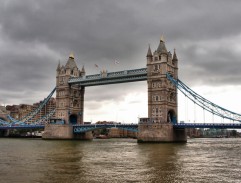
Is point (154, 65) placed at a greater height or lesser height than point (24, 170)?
greater

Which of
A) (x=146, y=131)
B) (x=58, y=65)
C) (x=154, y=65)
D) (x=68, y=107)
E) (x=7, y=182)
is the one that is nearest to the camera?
(x=7, y=182)

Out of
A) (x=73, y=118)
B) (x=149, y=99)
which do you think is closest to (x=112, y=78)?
(x=149, y=99)

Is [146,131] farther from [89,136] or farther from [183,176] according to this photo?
[183,176]

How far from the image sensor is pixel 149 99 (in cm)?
8594

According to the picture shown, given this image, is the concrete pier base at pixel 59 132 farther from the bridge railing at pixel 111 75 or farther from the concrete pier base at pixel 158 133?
the concrete pier base at pixel 158 133

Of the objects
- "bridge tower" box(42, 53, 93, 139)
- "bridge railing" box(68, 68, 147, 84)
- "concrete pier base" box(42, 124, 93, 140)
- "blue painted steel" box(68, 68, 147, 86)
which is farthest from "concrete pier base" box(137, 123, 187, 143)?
"bridge tower" box(42, 53, 93, 139)

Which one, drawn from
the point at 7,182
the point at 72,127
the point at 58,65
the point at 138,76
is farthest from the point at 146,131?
the point at 7,182

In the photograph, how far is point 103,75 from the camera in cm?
9744

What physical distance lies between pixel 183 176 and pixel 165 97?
192 ft

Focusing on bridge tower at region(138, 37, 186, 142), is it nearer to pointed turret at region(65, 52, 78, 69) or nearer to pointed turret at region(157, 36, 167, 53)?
pointed turret at region(157, 36, 167, 53)

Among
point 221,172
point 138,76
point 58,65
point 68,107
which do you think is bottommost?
point 221,172

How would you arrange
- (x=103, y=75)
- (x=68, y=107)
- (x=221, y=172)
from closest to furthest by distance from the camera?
(x=221, y=172) < (x=103, y=75) < (x=68, y=107)

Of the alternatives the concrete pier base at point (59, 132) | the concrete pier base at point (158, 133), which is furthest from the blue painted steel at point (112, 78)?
the concrete pier base at point (158, 133)

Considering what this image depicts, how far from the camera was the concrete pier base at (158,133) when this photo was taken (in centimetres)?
7650
